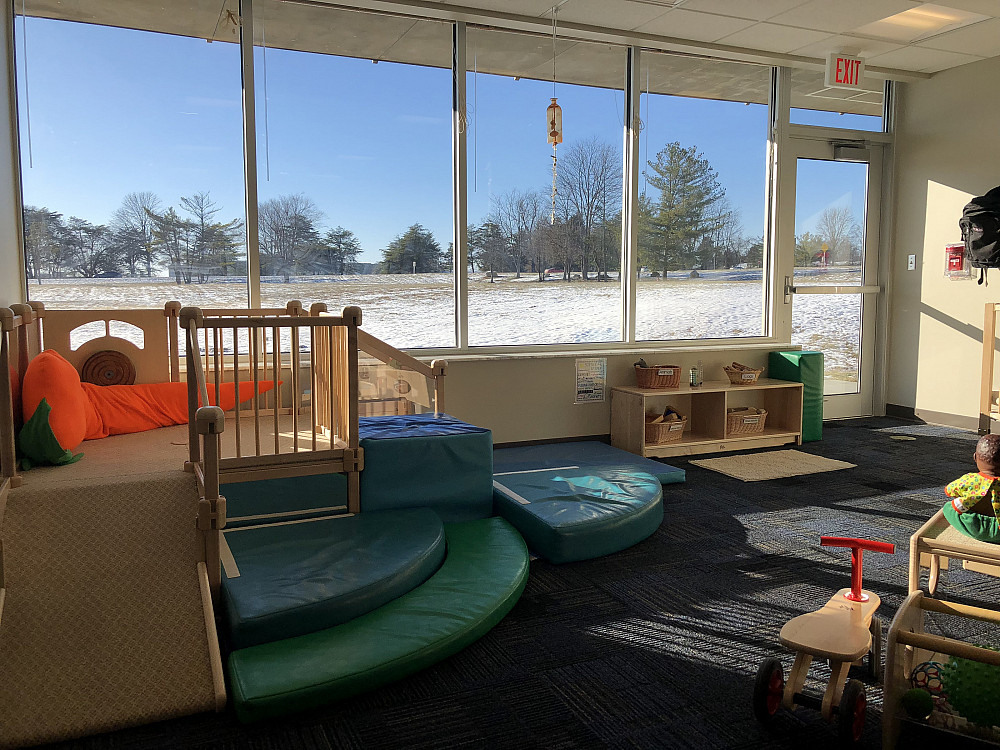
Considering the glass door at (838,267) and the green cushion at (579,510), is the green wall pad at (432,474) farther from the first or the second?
the glass door at (838,267)

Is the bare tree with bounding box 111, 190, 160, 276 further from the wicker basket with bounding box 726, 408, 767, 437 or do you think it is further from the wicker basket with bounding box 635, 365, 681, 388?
the wicker basket with bounding box 726, 408, 767, 437

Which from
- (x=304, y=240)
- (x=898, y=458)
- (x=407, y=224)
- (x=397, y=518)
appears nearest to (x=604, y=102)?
(x=407, y=224)

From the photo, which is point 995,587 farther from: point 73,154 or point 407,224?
point 73,154

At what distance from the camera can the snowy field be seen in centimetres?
473

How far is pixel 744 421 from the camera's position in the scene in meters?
5.97

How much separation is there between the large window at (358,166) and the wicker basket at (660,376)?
1481mm

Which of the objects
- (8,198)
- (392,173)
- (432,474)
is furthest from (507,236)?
(8,198)

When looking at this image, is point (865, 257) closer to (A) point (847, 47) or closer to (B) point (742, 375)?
(A) point (847, 47)

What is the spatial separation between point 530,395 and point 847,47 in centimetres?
383

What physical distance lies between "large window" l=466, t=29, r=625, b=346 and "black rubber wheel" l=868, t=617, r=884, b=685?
365 centimetres

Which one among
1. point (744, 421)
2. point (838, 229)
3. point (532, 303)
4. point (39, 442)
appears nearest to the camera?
point (39, 442)

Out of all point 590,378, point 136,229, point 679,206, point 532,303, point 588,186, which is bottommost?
point 590,378

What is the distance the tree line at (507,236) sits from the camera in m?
4.56

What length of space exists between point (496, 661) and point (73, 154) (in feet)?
12.6
